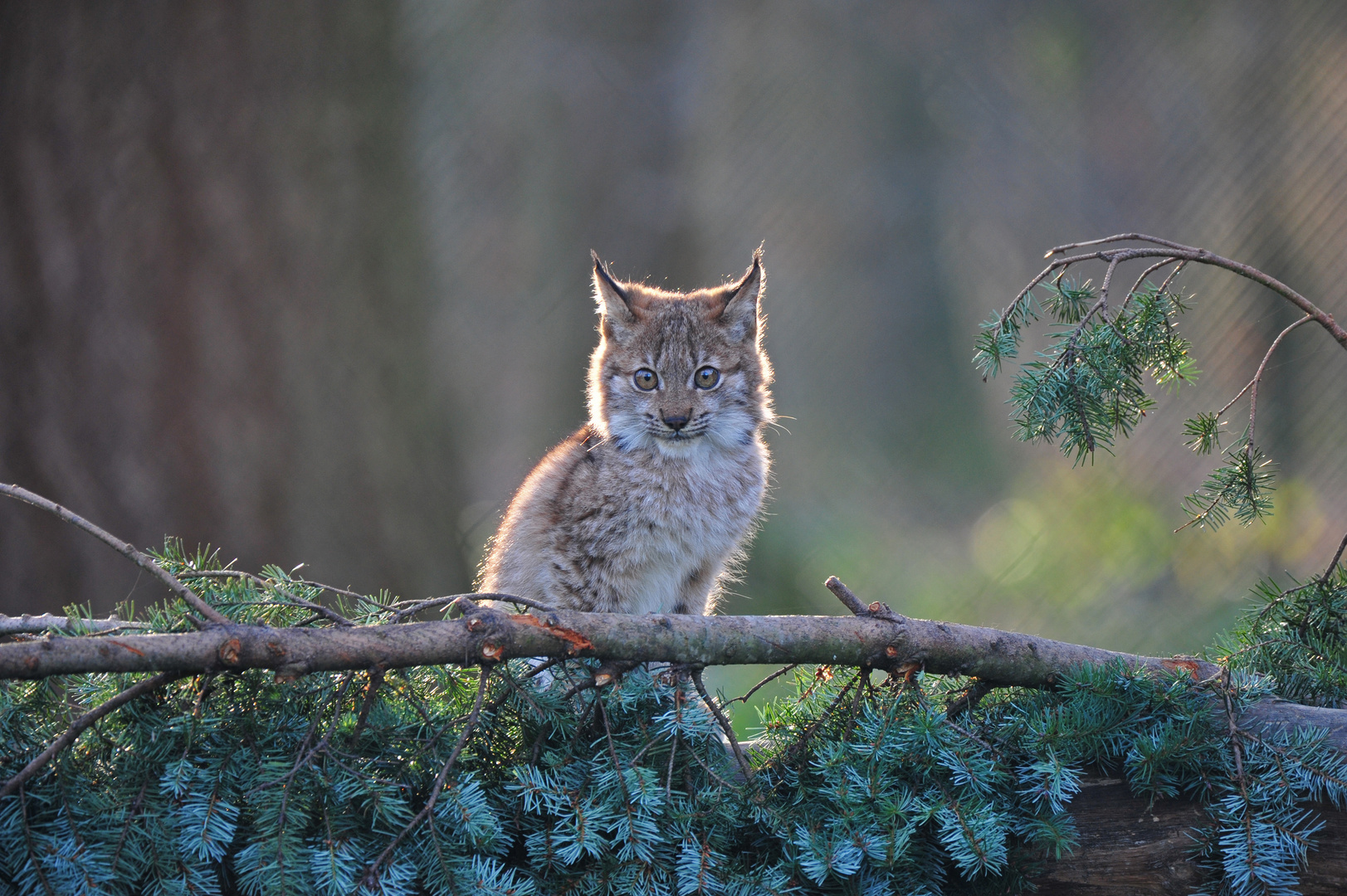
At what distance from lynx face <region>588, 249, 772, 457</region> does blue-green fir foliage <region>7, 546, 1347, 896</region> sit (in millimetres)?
1009

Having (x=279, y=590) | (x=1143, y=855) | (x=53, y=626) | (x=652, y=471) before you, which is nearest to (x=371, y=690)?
(x=279, y=590)

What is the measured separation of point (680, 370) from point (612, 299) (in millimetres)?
288

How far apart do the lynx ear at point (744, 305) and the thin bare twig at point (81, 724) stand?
167 cm

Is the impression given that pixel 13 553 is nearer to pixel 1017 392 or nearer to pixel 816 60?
pixel 1017 392

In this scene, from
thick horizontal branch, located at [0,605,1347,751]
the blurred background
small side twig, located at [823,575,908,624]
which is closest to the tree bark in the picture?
thick horizontal branch, located at [0,605,1347,751]

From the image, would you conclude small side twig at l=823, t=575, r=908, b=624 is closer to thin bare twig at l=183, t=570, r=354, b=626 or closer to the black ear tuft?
thin bare twig at l=183, t=570, r=354, b=626

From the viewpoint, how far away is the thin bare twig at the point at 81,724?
3.52 ft

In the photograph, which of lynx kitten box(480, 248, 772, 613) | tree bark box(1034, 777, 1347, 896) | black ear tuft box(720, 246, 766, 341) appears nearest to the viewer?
tree bark box(1034, 777, 1347, 896)

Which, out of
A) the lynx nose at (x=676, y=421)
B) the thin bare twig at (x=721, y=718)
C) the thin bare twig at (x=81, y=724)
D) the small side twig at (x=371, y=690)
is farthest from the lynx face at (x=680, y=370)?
the thin bare twig at (x=81, y=724)

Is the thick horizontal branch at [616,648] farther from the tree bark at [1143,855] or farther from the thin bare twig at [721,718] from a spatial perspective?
the tree bark at [1143,855]

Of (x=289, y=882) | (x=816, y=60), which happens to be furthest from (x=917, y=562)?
(x=289, y=882)

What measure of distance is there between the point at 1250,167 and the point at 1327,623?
2.59m

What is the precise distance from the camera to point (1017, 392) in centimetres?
163

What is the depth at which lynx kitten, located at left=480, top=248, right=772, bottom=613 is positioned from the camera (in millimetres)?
2219
